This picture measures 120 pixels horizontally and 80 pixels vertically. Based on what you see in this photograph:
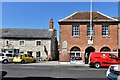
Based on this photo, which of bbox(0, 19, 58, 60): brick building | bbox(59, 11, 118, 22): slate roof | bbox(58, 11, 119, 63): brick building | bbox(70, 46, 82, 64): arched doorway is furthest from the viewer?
bbox(0, 19, 58, 60): brick building

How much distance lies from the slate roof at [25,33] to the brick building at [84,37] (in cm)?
1406

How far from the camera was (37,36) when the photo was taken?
55031 millimetres

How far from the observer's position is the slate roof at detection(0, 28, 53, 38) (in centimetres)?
5531

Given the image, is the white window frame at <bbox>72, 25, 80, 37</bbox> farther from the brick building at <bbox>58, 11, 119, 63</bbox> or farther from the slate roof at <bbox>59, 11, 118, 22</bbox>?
the slate roof at <bbox>59, 11, 118, 22</bbox>

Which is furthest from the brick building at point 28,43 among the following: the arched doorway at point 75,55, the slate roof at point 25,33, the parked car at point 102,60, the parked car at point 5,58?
the parked car at point 102,60

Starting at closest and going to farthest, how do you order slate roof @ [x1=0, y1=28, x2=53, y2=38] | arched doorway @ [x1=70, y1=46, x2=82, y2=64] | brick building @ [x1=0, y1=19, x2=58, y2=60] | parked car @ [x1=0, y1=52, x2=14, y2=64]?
arched doorway @ [x1=70, y1=46, x2=82, y2=64] < parked car @ [x1=0, y1=52, x2=14, y2=64] < brick building @ [x1=0, y1=19, x2=58, y2=60] < slate roof @ [x1=0, y1=28, x2=53, y2=38]

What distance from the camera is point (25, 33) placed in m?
56.7

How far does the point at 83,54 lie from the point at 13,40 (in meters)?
19.1

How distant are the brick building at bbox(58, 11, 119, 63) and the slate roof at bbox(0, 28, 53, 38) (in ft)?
46.1

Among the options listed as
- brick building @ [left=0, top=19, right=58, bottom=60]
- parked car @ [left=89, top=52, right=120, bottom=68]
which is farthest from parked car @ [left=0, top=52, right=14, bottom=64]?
parked car @ [left=89, top=52, right=120, bottom=68]

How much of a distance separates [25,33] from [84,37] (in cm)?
1883

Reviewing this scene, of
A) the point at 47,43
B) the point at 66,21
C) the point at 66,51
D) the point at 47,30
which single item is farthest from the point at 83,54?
the point at 47,30

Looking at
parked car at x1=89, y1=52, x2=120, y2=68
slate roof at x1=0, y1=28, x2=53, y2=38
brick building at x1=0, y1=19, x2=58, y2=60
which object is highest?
slate roof at x1=0, y1=28, x2=53, y2=38

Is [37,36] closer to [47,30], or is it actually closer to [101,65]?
[47,30]
